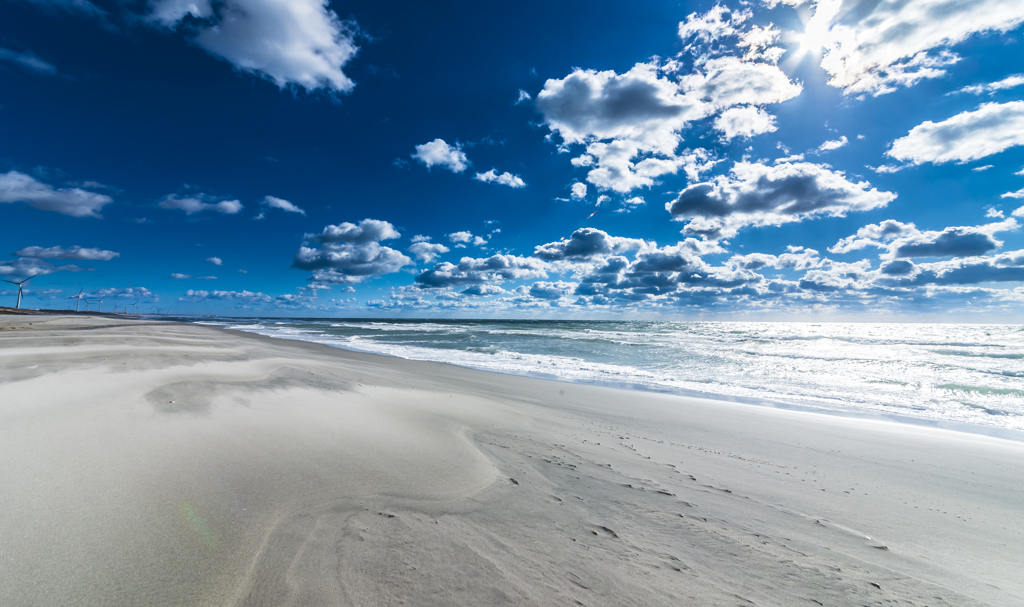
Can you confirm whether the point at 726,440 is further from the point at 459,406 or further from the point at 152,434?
the point at 152,434

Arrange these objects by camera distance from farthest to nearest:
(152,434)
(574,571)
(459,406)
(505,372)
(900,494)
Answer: (505,372)
(459,406)
(900,494)
(152,434)
(574,571)

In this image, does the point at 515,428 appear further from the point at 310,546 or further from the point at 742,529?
the point at 310,546

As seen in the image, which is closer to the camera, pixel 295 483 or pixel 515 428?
pixel 295 483

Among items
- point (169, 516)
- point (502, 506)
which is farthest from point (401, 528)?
point (169, 516)

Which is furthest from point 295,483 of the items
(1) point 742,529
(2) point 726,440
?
(2) point 726,440

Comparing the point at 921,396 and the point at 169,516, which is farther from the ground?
the point at 169,516

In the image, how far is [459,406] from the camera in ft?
24.5

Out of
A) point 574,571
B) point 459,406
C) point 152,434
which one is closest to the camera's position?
point 574,571

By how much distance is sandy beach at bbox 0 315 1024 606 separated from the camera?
2.21 m

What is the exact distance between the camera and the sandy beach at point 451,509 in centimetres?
221

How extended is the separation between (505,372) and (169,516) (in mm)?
12229

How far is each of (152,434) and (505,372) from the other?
441 inches

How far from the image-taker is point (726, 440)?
6445 mm

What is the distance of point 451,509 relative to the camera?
319 cm
